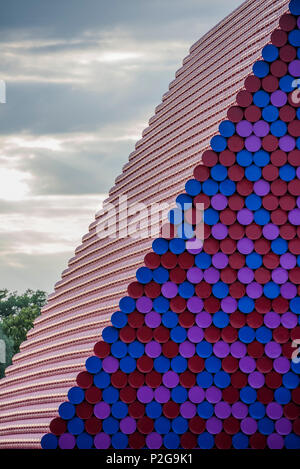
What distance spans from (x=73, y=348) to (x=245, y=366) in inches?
184

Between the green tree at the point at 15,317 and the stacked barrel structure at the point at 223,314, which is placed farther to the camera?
the green tree at the point at 15,317

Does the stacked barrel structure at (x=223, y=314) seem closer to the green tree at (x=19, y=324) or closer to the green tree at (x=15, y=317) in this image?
the green tree at (x=15, y=317)

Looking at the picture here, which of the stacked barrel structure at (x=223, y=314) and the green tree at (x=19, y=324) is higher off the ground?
the green tree at (x=19, y=324)

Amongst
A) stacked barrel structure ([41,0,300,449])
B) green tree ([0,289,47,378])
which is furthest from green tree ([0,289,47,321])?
stacked barrel structure ([41,0,300,449])

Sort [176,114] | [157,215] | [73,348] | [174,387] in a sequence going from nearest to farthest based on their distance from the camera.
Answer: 1. [174,387]
2. [157,215]
3. [73,348]
4. [176,114]

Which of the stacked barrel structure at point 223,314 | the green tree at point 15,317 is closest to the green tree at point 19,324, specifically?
the green tree at point 15,317

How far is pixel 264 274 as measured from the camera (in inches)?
582

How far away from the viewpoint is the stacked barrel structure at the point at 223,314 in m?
14.5

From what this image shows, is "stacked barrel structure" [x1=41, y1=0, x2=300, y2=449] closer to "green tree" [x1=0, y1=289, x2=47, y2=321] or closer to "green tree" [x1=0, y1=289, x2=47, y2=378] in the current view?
"green tree" [x1=0, y1=289, x2=47, y2=378]

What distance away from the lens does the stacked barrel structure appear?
14.5m

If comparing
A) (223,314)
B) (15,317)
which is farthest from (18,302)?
(223,314)

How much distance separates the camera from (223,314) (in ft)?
48.3

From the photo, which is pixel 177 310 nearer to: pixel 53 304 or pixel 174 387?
pixel 174 387

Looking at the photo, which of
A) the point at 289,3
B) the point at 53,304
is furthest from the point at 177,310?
the point at 53,304
